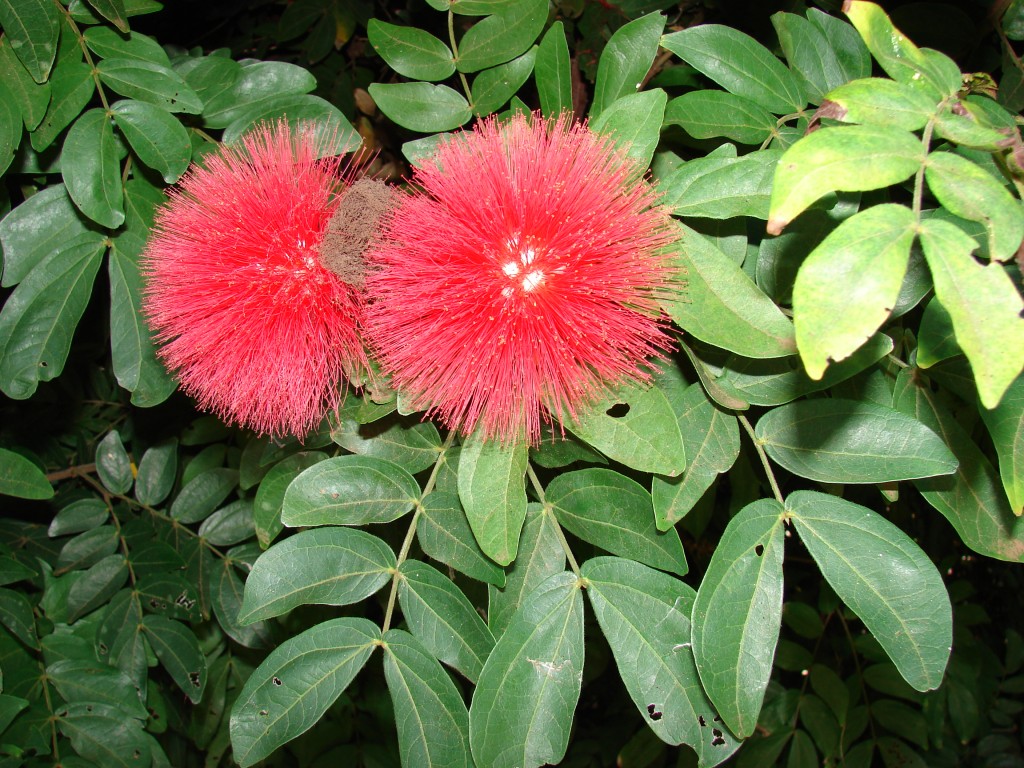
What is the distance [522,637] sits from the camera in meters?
1.10

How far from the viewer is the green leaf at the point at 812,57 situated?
1247mm

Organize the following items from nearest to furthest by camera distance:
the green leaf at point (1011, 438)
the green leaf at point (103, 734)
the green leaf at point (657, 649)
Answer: the green leaf at point (1011, 438), the green leaf at point (657, 649), the green leaf at point (103, 734)

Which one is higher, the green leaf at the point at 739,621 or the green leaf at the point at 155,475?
the green leaf at the point at 739,621

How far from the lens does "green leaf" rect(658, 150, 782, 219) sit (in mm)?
1040

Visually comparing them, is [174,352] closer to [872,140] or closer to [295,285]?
[295,285]

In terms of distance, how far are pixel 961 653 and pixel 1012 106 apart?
1.59 meters

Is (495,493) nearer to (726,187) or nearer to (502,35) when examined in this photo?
(726,187)

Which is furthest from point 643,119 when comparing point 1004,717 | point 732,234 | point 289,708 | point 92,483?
point 1004,717

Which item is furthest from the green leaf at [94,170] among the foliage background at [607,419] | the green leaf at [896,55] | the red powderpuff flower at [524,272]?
the green leaf at [896,55]

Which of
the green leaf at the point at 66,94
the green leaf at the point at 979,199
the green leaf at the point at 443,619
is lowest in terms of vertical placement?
the green leaf at the point at 443,619

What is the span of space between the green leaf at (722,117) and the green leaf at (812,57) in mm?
105

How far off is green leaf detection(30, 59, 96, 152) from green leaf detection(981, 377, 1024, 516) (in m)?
1.62

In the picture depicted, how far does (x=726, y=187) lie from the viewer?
106cm

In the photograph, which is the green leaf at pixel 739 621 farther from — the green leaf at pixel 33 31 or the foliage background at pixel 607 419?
the green leaf at pixel 33 31
